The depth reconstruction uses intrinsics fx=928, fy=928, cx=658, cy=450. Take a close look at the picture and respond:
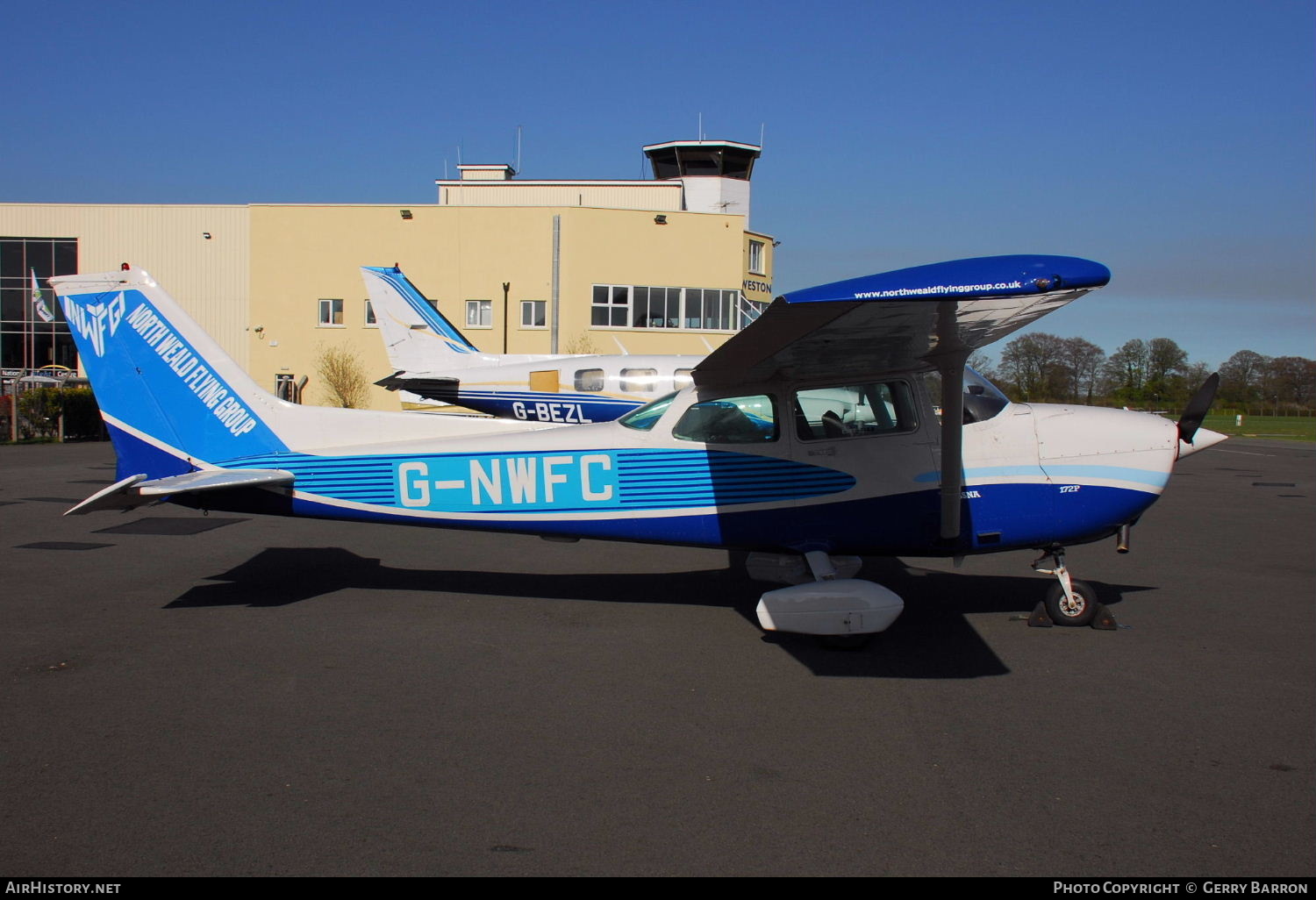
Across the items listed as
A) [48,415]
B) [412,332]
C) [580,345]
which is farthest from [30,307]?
[412,332]

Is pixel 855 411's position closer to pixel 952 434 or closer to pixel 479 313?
pixel 952 434

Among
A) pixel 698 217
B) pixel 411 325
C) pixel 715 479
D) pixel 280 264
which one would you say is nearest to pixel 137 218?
pixel 280 264

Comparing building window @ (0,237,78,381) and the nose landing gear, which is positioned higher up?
building window @ (0,237,78,381)

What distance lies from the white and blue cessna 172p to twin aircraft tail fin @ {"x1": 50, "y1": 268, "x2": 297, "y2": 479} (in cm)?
834

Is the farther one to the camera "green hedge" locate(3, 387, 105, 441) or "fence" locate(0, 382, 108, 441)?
"green hedge" locate(3, 387, 105, 441)

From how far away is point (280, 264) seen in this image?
41125 mm

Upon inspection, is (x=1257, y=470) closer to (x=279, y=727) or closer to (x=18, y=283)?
(x=279, y=727)

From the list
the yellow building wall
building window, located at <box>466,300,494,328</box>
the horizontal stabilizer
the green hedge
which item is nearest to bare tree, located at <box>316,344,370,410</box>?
the yellow building wall

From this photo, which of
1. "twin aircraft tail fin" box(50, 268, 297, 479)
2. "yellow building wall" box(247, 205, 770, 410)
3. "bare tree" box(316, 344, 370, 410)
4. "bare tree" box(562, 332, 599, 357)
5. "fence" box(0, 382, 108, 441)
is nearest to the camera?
"twin aircraft tail fin" box(50, 268, 297, 479)

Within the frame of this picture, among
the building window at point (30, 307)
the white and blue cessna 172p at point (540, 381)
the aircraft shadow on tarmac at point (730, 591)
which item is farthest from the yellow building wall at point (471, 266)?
the aircraft shadow on tarmac at point (730, 591)

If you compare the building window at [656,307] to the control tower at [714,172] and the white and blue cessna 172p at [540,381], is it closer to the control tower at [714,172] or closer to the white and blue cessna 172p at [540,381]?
the control tower at [714,172]

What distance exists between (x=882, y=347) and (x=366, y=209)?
125ft

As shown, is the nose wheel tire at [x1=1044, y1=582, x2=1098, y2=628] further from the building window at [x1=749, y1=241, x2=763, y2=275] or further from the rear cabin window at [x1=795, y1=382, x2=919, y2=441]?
the building window at [x1=749, y1=241, x2=763, y2=275]

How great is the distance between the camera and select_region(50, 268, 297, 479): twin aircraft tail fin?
23.1 feet
